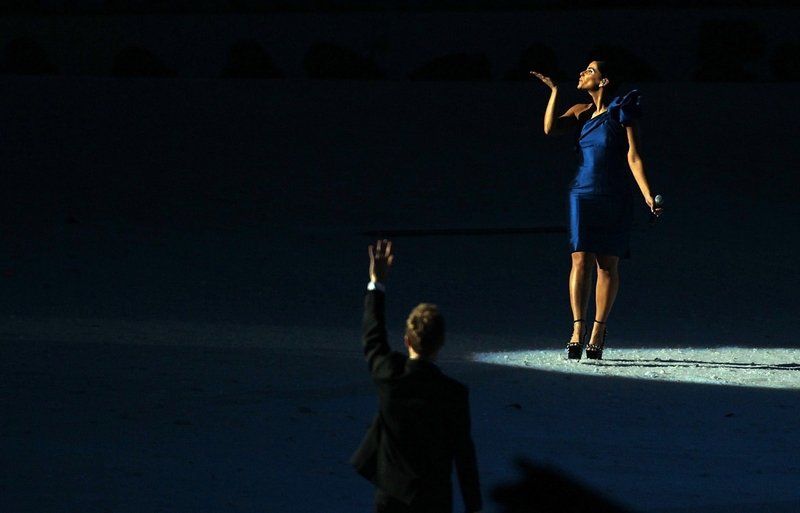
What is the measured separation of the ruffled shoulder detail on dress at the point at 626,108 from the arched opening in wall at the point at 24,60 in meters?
21.4

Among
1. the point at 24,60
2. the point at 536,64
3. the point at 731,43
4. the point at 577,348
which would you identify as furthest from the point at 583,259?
the point at 731,43

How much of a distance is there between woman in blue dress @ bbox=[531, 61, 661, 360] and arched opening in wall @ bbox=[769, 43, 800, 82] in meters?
20.0

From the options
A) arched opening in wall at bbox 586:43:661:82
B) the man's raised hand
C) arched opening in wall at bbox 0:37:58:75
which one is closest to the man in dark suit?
the man's raised hand

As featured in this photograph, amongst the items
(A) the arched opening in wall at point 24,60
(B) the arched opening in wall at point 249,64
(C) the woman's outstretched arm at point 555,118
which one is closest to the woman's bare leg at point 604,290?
(C) the woman's outstretched arm at point 555,118

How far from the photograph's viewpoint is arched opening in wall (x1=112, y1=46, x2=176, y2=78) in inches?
1074

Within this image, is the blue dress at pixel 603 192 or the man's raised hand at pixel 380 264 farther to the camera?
the blue dress at pixel 603 192

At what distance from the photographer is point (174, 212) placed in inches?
655

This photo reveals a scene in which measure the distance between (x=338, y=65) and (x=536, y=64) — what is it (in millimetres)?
3982

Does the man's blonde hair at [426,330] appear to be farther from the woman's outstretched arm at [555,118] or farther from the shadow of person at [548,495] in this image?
the woman's outstretched arm at [555,118]

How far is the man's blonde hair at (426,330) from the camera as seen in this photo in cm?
363

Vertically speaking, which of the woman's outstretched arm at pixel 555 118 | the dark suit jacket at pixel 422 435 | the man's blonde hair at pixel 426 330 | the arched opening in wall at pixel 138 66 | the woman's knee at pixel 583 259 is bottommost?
the dark suit jacket at pixel 422 435

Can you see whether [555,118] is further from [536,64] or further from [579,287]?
[536,64]

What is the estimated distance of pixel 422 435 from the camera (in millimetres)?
3678

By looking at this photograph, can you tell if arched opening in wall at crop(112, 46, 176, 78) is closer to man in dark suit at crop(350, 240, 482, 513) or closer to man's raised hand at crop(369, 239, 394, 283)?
man's raised hand at crop(369, 239, 394, 283)
